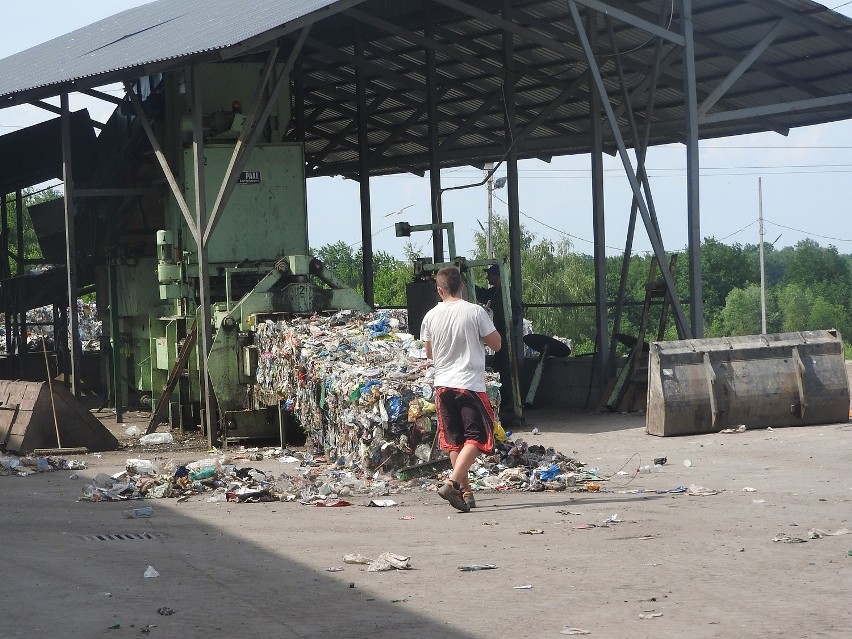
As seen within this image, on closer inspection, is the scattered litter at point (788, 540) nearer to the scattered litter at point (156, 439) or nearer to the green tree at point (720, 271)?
the scattered litter at point (156, 439)

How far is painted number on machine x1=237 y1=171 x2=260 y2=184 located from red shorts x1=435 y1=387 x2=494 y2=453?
25.4 ft

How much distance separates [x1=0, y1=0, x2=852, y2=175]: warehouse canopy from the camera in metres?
15.2

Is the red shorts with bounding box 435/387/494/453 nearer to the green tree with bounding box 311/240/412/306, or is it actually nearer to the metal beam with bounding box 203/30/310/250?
the metal beam with bounding box 203/30/310/250

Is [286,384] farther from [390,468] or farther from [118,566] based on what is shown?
[118,566]

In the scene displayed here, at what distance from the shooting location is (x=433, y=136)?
66.6 feet

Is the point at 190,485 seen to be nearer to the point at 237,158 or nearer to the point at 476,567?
the point at 476,567

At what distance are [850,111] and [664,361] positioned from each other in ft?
26.0


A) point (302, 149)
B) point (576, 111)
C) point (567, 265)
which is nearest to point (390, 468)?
point (302, 149)

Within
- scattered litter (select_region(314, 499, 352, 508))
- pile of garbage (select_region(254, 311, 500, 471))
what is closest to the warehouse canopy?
pile of garbage (select_region(254, 311, 500, 471))

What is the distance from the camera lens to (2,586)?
19.5 ft

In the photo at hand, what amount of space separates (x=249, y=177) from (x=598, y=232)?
5.55 m

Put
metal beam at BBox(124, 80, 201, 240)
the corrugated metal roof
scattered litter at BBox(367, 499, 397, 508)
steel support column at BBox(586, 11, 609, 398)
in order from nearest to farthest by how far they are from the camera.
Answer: scattered litter at BBox(367, 499, 397, 508) → the corrugated metal roof → metal beam at BBox(124, 80, 201, 240) → steel support column at BBox(586, 11, 609, 398)

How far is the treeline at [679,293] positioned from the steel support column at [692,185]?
35.1 metres

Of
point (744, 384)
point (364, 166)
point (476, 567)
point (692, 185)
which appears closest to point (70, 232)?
point (364, 166)
